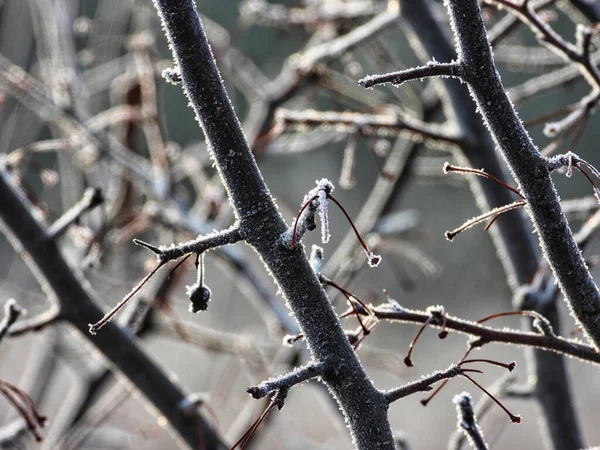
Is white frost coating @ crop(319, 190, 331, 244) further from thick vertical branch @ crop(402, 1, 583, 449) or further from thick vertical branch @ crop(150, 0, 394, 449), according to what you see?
thick vertical branch @ crop(402, 1, 583, 449)

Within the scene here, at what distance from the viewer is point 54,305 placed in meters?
1.22

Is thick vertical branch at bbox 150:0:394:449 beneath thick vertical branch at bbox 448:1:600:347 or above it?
beneath

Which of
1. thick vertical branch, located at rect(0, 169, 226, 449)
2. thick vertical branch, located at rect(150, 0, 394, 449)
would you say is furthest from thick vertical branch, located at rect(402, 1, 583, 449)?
thick vertical branch, located at rect(150, 0, 394, 449)

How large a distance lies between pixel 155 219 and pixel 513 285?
103 centimetres

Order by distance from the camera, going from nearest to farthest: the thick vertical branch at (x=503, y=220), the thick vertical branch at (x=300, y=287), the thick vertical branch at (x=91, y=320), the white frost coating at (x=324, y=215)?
the white frost coating at (x=324, y=215), the thick vertical branch at (x=300, y=287), the thick vertical branch at (x=91, y=320), the thick vertical branch at (x=503, y=220)

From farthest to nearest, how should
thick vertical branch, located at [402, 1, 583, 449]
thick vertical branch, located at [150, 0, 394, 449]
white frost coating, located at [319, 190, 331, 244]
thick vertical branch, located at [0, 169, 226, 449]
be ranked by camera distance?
thick vertical branch, located at [402, 1, 583, 449]
thick vertical branch, located at [0, 169, 226, 449]
thick vertical branch, located at [150, 0, 394, 449]
white frost coating, located at [319, 190, 331, 244]

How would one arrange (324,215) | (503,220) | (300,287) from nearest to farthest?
(324,215) → (300,287) → (503,220)

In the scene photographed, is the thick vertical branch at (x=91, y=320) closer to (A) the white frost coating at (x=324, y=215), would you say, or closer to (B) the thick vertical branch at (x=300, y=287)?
(B) the thick vertical branch at (x=300, y=287)

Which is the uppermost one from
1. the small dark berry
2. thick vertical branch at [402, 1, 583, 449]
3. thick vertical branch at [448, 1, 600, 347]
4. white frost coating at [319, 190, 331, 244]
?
thick vertical branch at [402, 1, 583, 449]

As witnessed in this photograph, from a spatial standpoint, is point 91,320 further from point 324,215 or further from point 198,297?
point 324,215

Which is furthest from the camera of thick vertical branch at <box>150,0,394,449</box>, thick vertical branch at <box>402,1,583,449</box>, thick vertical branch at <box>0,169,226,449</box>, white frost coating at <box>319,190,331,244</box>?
thick vertical branch at <box>402,1,583,449</box>

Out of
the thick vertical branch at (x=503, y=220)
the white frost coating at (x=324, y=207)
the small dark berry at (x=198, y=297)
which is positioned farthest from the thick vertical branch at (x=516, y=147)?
the thick vertical branch at (x=503, y=220)

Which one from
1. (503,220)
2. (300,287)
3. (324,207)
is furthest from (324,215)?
(503,220)

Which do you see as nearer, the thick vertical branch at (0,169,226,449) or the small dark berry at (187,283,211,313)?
the small dark berry at (187,283,211,313)
